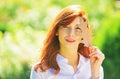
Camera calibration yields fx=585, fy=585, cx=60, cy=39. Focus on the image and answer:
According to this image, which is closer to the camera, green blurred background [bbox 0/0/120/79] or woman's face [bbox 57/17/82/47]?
woman's face [bbox 57/17/82/47]

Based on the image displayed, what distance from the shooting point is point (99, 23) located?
7.48m

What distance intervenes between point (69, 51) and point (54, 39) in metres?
0.12

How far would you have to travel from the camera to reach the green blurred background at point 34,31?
6340 millimetres

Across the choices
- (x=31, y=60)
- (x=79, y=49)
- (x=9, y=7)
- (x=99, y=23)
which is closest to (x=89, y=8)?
(x=99, y=23)

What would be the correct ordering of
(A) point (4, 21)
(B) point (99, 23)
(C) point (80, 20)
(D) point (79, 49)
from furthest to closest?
1. (A) point (4, 21)
2. (B) point (99, 23)
3. (D) point (79, 49)
4. (C) point (80, 20)

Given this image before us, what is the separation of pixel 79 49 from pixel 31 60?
2.45m

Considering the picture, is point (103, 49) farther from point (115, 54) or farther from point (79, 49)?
point (79, 49)

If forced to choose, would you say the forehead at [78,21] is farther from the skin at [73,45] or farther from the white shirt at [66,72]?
the white shirt at [66,72]

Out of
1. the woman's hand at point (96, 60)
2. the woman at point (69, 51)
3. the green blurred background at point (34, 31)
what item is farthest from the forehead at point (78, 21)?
the green blurred background at point (34, 31)

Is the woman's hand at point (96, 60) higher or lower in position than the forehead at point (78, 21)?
lower

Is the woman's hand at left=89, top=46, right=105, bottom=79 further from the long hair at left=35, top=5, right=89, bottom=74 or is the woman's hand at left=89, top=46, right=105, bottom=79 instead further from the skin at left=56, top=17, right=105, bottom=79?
the long hair at left=35, top=5, right=89, bottom=74

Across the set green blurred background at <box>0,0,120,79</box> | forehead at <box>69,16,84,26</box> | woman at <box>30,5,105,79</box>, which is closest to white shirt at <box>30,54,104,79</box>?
woman at <box>30,5,105,79</box>

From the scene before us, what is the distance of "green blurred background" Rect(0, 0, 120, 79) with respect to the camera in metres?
6.34

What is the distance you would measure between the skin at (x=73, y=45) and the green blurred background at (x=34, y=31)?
5.61 feet
